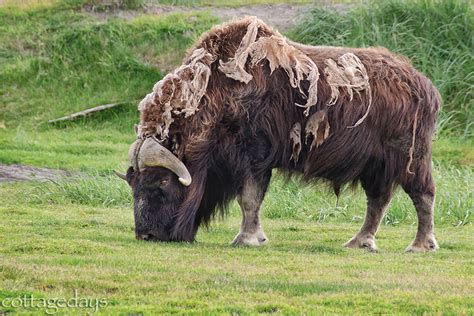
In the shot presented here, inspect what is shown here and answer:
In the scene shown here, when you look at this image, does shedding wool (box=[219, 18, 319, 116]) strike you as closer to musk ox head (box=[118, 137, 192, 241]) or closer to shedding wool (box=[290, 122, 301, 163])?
shedding wool (box=[290, 122, 301, 163])

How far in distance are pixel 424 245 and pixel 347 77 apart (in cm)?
141

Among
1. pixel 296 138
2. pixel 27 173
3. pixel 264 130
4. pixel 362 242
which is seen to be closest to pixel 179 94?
pixel 264 130

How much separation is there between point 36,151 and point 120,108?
268 centimetres

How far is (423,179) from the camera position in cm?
876

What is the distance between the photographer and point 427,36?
1620cm

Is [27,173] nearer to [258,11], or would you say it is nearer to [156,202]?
[156,202]

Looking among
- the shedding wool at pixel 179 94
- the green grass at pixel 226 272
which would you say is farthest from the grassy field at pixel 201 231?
the shedding wool at pixel 179 94

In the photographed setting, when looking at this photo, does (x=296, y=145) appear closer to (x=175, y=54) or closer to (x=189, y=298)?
(x=189, y=298)

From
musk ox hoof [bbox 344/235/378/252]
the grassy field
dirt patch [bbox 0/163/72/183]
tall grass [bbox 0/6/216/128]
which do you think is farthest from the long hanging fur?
tall grass [bbox 0/6/216/128]

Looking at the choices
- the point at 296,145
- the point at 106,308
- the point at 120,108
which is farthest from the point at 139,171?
the point at 120,108

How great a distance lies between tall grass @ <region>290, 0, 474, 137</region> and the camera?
15539 millimetres

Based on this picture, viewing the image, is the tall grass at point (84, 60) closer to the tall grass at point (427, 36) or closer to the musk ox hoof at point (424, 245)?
the tall grass at point (427, 36)

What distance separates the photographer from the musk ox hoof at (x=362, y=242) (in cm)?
875

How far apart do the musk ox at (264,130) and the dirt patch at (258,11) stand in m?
8.83
